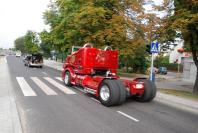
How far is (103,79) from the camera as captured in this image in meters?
12.0

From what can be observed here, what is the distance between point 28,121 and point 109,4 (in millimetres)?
20641

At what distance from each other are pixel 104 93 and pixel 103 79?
0.63 m

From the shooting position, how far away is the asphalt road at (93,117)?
770 cm

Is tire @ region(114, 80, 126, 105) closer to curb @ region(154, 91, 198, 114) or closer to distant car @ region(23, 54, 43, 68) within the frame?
curb @ region(154, 91, 198, 114)

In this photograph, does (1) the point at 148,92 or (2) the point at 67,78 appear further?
(2) the point at 67,78

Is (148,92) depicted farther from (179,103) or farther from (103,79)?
(103,79)

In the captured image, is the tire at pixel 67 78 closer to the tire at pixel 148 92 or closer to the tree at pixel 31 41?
the tire at pixel 148 92

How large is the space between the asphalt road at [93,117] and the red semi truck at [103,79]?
417 millimetres

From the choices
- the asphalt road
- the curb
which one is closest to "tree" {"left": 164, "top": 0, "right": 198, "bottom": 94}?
the curb

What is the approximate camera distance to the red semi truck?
11.3 metres

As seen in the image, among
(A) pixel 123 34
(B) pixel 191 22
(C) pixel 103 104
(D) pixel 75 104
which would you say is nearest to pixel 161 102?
(C) pixel 103 104

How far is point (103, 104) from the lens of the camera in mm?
11336

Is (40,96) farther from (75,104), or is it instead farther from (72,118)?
(72,118)

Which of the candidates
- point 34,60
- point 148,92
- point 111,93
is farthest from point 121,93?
point 34,60
